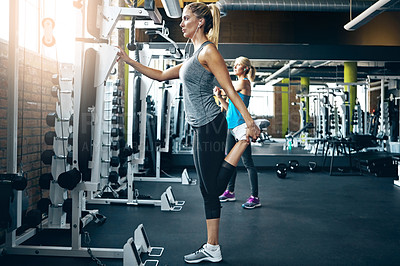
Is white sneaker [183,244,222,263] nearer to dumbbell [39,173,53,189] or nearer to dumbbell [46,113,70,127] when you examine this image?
dumbbell [39,173,53,189]

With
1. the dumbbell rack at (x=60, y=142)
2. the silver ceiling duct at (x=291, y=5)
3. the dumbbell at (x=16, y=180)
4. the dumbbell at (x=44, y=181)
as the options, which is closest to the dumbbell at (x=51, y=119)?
the dumbbell rack at (x=60, y=142)

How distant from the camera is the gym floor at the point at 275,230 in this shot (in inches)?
85.7

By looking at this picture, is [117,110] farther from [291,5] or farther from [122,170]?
[291,5]

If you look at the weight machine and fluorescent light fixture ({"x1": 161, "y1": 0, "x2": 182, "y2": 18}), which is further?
fluorescent light fixture ({"x1": 161, "y1": 0, "x2": 182, "y2": 18})

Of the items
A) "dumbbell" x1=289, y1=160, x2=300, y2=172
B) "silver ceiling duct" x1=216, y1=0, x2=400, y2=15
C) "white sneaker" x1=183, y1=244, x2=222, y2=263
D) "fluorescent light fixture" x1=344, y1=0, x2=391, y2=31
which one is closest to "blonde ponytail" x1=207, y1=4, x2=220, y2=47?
"white sneaker" x1=183, y1=244, x2=222, y2=263

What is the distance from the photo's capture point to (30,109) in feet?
8.77

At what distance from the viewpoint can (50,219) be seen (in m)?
2.76

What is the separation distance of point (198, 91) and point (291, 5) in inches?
200

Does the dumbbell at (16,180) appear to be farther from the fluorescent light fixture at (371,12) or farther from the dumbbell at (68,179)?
the fluorescent light fixture at (371,12)

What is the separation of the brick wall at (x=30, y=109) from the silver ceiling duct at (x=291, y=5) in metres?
3.95

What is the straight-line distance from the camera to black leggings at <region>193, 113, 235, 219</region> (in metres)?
1.91

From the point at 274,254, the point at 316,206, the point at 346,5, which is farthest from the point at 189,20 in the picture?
the point at 346,5

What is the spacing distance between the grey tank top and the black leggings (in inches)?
1.8

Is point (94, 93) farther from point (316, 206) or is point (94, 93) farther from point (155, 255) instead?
point (316, 206)
